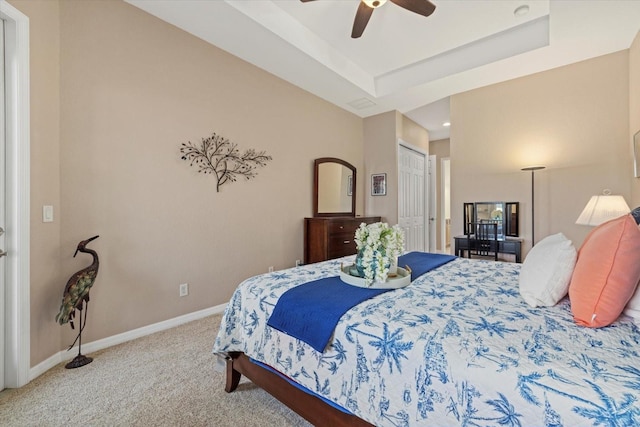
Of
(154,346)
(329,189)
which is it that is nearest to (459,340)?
(154,346)

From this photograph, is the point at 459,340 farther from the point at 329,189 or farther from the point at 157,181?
the point at 329,189

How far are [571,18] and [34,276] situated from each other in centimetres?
464

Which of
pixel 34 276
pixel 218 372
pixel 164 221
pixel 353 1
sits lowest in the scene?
pixel 218 372

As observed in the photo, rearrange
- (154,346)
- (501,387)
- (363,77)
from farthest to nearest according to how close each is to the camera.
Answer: (363,77) → (154,346) → (501,387)

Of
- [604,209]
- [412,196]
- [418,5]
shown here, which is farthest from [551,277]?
[412,196]

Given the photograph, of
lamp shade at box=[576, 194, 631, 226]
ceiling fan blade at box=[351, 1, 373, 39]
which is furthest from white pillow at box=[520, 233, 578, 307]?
ceiling fan blade at box=[351, 1, 373, 39]

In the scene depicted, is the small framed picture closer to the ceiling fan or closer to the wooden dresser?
the wooden dresser

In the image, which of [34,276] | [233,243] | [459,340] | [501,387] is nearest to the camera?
[501,387]

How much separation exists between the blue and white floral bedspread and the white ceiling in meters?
2.55

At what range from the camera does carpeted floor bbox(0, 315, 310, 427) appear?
1470 millimetres

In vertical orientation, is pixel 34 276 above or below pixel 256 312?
above

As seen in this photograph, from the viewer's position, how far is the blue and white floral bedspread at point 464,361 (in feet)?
2.39

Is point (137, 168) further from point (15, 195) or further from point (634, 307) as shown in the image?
point (634, 307)

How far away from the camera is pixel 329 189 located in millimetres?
4301
